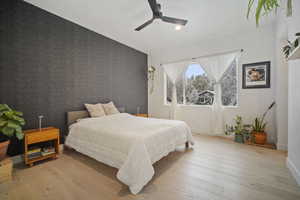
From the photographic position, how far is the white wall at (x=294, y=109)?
173cm

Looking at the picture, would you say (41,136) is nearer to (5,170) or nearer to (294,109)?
(5,170)

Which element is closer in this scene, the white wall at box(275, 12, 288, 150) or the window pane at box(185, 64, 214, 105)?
the white wall at box(275, 12, 288, 150)

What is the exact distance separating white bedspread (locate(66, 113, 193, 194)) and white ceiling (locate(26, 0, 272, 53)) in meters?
2.15

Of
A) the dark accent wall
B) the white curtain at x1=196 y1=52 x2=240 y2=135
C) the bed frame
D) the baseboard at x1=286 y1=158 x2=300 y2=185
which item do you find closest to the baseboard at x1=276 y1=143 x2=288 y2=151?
the baseboard at x1=286 y1=158 x2=300 y2=185

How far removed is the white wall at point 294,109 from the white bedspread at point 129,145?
156 centimetres

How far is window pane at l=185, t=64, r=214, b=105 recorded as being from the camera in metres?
3.94

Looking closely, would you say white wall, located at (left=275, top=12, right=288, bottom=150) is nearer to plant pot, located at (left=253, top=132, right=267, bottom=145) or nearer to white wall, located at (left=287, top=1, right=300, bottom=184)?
plant pot, located at (left=253, top=132, right=267, bottom=145)

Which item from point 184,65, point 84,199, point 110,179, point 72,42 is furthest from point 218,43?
point 84,199

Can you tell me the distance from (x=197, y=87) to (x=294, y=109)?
7.89ft

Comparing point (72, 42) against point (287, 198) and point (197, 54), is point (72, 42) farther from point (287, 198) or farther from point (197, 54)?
point (287, 198)

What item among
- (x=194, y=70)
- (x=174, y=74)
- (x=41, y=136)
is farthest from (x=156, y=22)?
(x=41, y=136)

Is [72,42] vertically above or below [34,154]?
above

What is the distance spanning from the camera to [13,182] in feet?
5.79

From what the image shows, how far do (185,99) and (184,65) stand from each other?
1099mm
